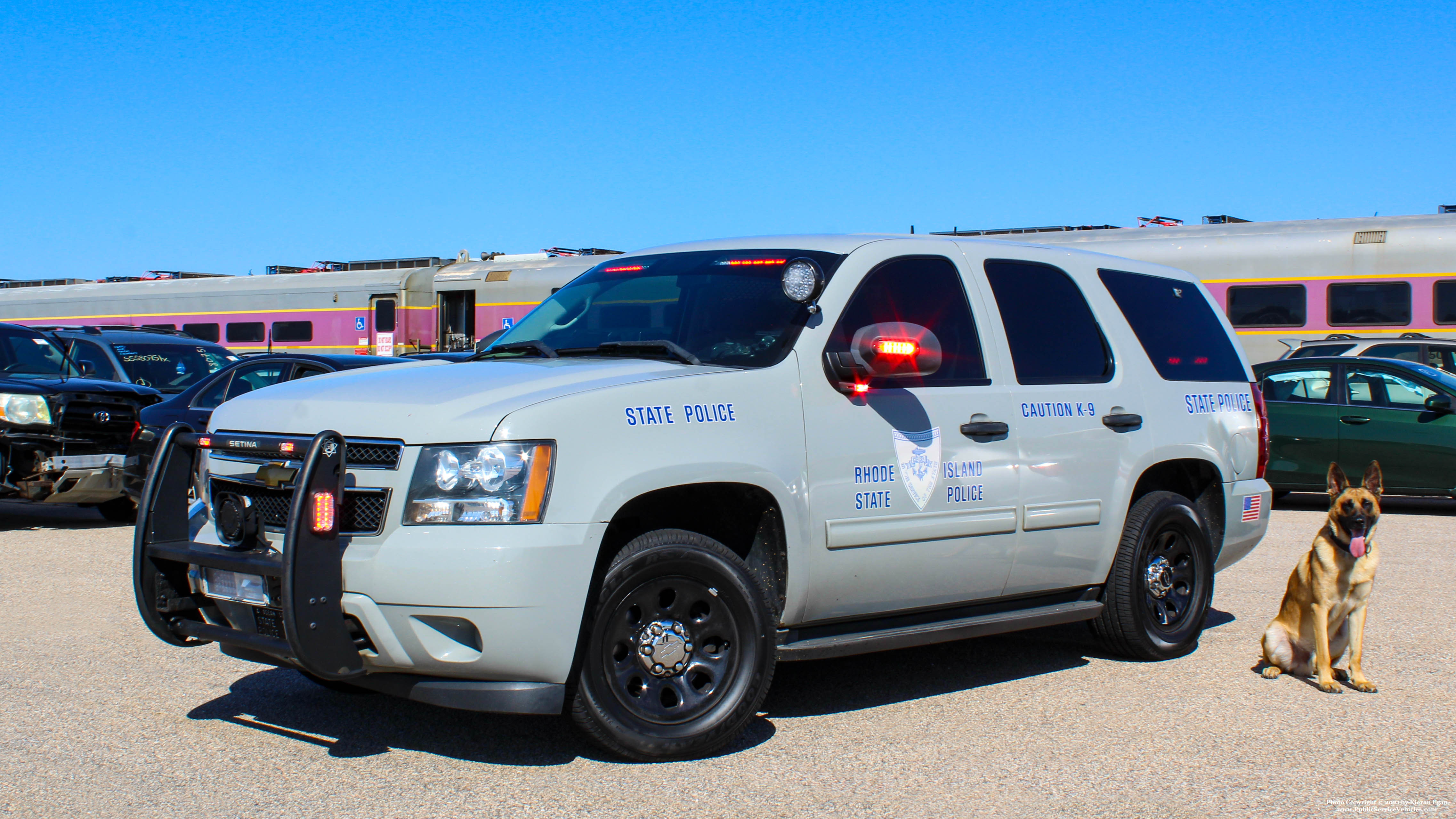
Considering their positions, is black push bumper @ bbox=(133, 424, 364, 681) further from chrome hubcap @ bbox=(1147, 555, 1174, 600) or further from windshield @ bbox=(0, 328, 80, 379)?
windshield @ bbox=(0, 328, 80, 379)

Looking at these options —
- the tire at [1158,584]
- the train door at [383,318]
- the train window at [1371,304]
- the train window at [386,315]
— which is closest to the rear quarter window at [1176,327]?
the tire at [1158,584]

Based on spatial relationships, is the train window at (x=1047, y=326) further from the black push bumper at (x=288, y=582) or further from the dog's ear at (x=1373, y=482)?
the black push bumper at (x=288, y=582)

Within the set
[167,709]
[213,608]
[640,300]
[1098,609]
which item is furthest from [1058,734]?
[167,709]

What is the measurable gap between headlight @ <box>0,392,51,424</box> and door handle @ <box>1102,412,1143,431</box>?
8365 millimetres

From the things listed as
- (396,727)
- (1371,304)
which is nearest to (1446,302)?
(1371,304)

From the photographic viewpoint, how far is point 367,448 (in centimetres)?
398

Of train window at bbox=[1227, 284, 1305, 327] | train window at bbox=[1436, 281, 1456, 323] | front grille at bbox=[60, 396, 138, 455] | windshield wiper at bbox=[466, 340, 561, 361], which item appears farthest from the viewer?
train window at bbox=[1227, 284, 1305, 327]

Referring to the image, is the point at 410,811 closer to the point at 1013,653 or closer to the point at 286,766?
the point at 286,766

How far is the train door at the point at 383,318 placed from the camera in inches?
1024

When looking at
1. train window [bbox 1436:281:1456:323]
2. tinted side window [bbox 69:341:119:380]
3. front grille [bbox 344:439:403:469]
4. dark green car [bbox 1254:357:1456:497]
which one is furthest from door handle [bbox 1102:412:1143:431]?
train window [bbox 1436:281:1456:323]

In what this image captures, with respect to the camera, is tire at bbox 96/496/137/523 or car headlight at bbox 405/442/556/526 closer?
car headlight at bbox 405/442/556/526

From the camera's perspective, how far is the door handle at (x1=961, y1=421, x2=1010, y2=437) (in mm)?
4992

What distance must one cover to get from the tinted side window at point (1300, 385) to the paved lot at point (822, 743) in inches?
257

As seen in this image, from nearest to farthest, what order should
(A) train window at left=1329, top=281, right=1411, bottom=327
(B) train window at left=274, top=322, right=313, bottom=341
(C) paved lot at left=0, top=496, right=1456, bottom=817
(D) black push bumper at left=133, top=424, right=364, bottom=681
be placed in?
(D) black push bumper at left=133, top=424, right=364, bottom=681 → (C) paved lot at left=0, top=496, right=1456, bottom=817 → (A) train window at left=1329, top=281, right=1411, bottom=327 → (B) train window at left=274, top=322, right=313, bottom=341
